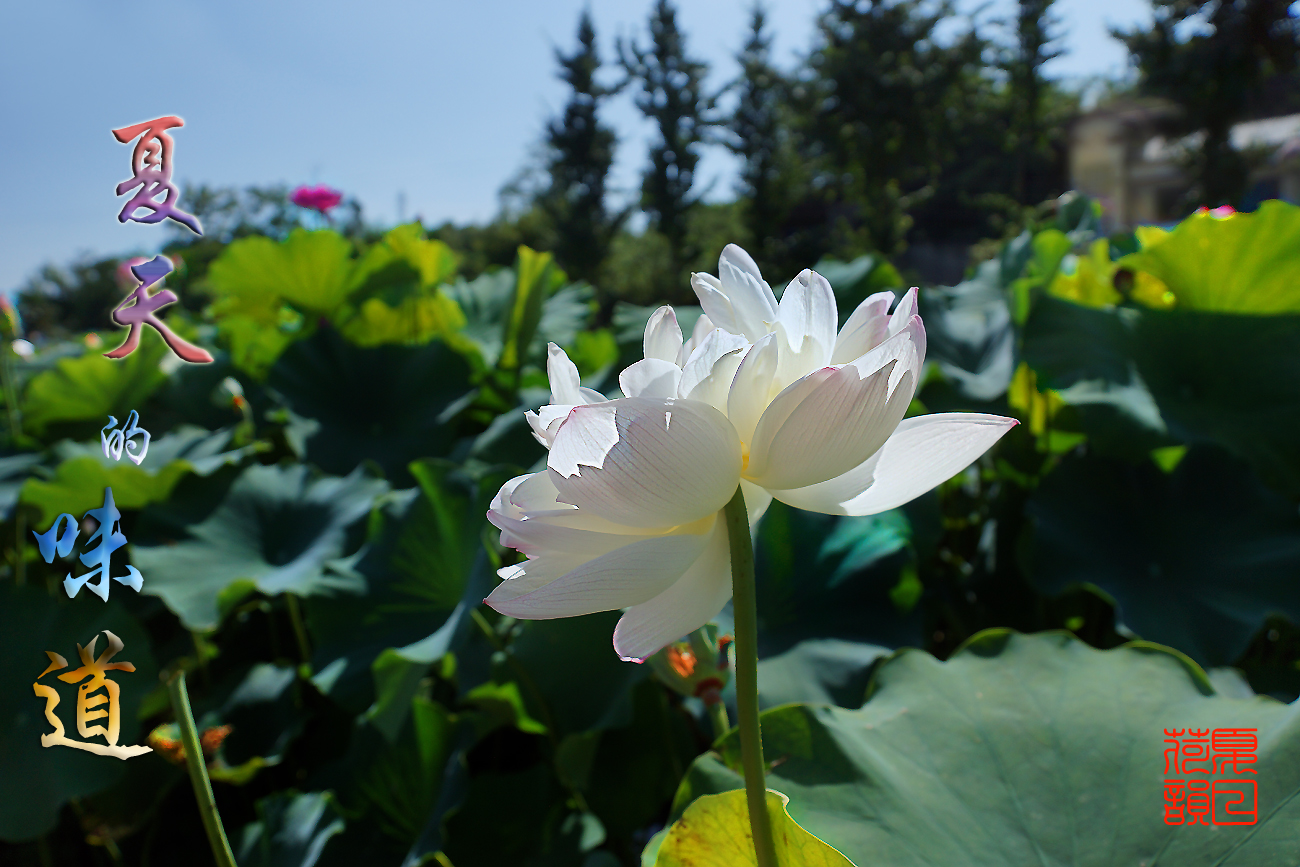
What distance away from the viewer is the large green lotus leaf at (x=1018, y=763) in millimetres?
434

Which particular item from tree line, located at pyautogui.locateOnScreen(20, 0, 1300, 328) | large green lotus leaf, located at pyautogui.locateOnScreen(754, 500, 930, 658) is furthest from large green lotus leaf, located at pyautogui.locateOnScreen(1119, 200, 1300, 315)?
tree line, located at pyautogui.locateOnScreen(20, 0, 1300, 328)

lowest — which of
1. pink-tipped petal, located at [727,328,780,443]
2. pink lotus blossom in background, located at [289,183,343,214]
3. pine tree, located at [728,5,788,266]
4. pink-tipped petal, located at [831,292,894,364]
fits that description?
pink-tipped petal, located at [727,328,780,443]

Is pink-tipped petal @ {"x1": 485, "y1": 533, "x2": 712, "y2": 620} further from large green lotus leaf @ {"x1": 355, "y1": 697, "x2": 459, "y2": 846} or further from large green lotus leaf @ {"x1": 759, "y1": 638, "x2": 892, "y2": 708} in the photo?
large green lotus leaf @ {"x1": 355, "y1": 697, "x2": 459, "y2": 846}

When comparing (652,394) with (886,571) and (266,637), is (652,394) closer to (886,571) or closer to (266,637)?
(886,571)

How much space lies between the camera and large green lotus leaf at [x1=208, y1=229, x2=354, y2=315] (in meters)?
1.41

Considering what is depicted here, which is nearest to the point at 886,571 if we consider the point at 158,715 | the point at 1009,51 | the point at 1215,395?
the point at 1215,395

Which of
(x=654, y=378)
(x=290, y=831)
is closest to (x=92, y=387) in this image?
(x=290, y=831)

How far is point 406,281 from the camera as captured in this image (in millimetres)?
1417

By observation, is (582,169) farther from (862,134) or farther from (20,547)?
(20,547)

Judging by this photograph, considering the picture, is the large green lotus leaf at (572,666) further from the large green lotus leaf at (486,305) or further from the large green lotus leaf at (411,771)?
the large green lotus leaf at (486,305)

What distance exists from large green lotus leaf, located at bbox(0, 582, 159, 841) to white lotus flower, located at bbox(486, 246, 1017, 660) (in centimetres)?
65

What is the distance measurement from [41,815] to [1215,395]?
134 cm

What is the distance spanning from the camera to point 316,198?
6.39 feet

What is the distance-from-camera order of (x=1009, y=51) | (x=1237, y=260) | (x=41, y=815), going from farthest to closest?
(x=1009, y=51)
(x=1237, y=260)
(x=41, y=815)
